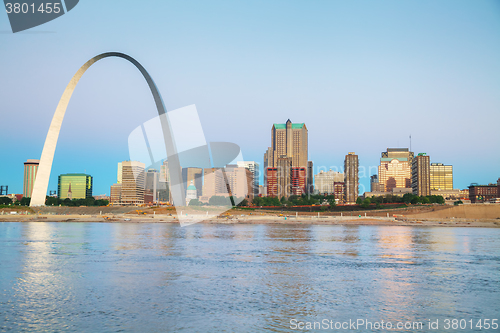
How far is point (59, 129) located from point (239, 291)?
245 ft

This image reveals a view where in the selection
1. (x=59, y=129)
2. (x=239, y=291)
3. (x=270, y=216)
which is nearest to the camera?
(x=239, y=291)

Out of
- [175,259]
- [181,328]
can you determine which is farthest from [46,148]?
[181,328]

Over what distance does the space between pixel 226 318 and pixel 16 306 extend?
768cm

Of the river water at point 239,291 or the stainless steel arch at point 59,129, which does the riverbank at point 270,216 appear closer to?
the stainless steel arch at point 59,129

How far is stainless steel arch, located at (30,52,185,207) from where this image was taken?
72375mm

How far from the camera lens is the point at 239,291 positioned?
17.4 meters

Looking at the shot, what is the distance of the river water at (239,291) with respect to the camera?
43.3 feet

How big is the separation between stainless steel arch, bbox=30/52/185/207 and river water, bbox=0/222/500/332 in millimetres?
45719

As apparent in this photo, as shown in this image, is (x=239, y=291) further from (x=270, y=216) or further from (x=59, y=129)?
(x=270, y=216)

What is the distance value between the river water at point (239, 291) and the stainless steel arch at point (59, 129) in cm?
4572

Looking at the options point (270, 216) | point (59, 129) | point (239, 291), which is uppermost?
point (59, 129)

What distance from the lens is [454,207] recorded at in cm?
11225

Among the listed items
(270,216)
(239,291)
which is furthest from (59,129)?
(239,291)

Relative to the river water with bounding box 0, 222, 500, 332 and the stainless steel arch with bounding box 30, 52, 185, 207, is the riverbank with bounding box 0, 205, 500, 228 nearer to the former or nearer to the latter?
the stainless steel arch with bounding box 30, 52, 185, 207
